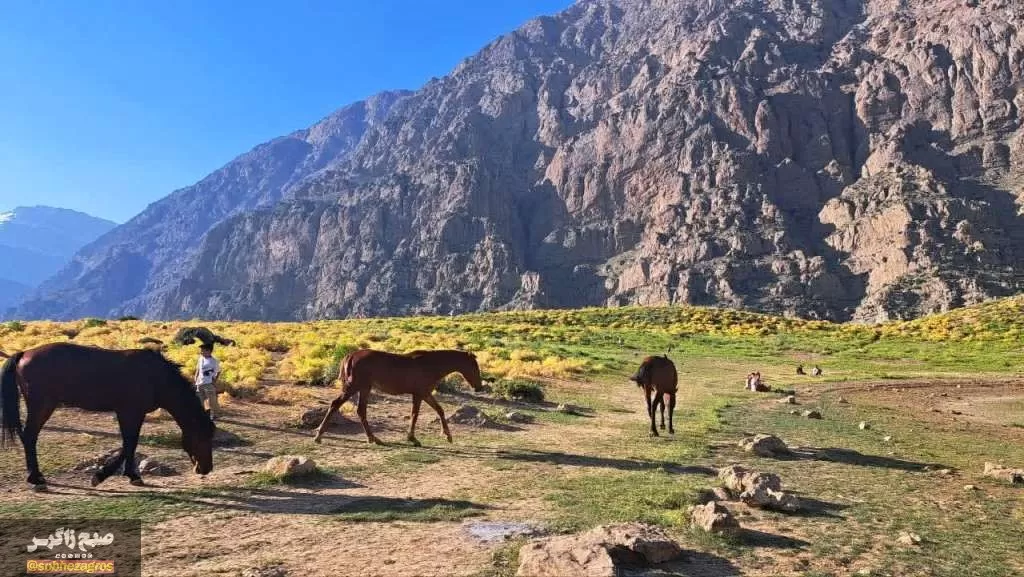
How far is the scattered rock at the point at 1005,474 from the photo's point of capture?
34.9ft

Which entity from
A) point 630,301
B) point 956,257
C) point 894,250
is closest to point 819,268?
point 894,250

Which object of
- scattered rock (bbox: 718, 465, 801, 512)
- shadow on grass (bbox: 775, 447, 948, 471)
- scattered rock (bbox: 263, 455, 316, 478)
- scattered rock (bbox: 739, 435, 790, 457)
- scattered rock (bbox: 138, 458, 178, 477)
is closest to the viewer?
scattered rock (bbox: 718, 465, 801, 512)

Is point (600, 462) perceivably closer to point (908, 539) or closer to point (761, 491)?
point (761, 491)

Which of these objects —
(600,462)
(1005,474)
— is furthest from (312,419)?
(1005,474)

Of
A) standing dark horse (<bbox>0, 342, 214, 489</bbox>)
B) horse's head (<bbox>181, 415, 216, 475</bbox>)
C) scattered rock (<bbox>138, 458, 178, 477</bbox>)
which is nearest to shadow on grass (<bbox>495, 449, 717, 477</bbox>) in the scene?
horse's head (<bbox>181, 415, 216, 475</bbox>)

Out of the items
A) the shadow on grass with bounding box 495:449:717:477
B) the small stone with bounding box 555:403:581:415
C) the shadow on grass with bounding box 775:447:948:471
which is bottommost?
the shadow on grass with bounding box 775:447:948:471

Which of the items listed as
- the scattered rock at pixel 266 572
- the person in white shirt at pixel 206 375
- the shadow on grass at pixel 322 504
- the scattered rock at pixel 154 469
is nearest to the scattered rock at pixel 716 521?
the shadow on grass at pixel 322 504

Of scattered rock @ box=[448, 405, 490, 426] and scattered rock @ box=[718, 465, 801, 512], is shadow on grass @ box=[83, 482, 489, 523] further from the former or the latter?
scattered rock @ box=[448, 405, 490, 426]

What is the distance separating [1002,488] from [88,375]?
1453cm

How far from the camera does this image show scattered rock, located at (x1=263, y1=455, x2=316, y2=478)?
9.65 m

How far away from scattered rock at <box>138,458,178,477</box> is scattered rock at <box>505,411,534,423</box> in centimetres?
862

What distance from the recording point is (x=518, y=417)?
55.3 feet

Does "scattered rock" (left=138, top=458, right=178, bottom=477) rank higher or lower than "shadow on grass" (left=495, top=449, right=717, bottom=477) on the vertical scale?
higher

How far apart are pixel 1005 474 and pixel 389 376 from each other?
11.6 m
